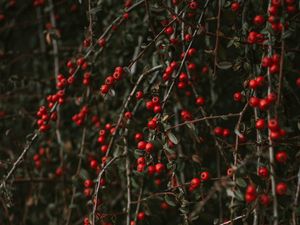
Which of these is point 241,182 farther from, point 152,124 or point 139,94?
point 139,94

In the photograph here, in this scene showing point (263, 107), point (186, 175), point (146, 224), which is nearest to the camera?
point (263, 107)

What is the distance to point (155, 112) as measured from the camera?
1322 mm

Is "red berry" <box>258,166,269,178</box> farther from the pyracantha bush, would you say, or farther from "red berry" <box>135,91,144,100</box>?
"red berry" <box>135,91,144,100</box>

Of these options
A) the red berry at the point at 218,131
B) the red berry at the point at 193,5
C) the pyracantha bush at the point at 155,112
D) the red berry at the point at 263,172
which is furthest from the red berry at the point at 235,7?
the red berry at the point at 263,172

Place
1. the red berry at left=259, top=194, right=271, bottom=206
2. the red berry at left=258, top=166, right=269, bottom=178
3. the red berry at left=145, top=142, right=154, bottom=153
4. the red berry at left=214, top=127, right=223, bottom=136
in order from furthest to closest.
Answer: the red berry at left=214, top=127, right=223, bottom=136
the red berry at left=145, top=142, right=154, bottom=153
the red berry at left=258, top=166, right=269, bottom=178
the red berry at left=259, top=194, right=271, bottom=206

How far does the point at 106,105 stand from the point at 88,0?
21.1 inches

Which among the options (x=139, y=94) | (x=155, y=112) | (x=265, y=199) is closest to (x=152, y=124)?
(x=155, y=112)

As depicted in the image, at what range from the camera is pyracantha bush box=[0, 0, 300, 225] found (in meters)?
1.17

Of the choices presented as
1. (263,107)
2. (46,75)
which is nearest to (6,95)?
(46,75)

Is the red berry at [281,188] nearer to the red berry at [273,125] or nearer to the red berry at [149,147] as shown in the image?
the red berry at [273,125]

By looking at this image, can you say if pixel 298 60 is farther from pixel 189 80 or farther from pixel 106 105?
pixel 106 105

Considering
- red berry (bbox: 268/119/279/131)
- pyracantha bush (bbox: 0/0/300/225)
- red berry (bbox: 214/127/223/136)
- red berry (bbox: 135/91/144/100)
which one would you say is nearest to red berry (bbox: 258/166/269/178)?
pyracantha bush (bbox: 0/0/300/225)

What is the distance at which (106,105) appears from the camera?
1.92 meters

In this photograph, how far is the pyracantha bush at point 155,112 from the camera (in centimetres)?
117
